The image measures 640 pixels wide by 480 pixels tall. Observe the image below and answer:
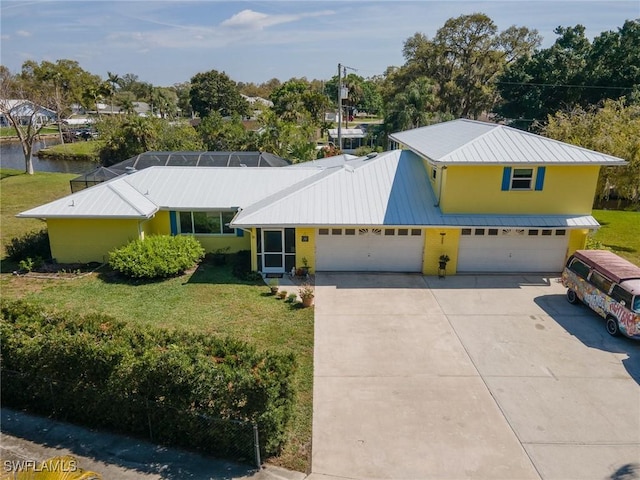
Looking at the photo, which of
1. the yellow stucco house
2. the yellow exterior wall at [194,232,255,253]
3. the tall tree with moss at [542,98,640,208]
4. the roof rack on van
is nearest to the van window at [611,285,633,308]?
the roof rack on van

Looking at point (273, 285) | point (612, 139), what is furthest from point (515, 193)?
point (273, 285)

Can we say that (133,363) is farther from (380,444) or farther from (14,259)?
(14,259)

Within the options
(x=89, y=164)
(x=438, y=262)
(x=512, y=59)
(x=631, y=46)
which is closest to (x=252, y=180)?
(x=438, y=262)

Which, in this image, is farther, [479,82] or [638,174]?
[479,82]

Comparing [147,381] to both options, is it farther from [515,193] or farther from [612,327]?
[515,193]

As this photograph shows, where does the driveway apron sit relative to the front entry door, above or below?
below

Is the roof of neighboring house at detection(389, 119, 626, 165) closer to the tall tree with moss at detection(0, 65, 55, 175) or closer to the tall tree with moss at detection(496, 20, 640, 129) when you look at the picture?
the tall tree with moss at detection(496, 20, 640, 129)

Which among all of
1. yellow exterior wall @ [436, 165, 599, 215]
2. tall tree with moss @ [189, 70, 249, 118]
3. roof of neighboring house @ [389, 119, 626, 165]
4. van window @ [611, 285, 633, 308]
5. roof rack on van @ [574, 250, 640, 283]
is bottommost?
van window @ [611, 285, 633, 308]
